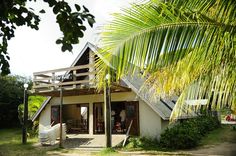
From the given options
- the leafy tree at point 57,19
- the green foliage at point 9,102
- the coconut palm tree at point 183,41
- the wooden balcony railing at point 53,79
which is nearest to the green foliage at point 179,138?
the wooden balcony railing at point 53,79

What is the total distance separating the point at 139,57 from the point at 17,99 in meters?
31.5

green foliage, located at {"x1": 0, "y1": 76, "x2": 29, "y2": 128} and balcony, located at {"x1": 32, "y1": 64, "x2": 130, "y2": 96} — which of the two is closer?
balcony, located at {"x1": 32, "y1": 64, "x2": 130, "y2": 96}

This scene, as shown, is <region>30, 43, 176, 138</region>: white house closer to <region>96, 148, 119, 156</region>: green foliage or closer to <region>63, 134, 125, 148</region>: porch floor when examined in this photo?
<region>63, 134, 125, 148</region>: porch floor

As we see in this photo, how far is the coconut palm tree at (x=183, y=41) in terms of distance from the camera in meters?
3.93

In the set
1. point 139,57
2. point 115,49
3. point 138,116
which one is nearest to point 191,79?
point 139,57

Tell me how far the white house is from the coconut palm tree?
12105 millimetres

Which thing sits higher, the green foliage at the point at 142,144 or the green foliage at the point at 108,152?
the green foliage at the point at 142,144

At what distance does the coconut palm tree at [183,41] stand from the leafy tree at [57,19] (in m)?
0.62

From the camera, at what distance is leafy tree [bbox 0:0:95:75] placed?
3570 millimetres

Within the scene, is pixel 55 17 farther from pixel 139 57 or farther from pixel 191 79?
pixel 191 79

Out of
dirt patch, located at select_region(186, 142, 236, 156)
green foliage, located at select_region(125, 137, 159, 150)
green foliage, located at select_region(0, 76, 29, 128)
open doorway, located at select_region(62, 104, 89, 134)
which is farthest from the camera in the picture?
green foliage, located at select_region(0, 76, 29, 128)

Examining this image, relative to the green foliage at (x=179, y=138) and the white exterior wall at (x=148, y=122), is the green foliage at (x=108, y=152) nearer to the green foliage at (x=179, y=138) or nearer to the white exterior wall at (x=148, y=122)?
the green foliage at (x=179, y=138)

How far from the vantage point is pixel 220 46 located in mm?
3887

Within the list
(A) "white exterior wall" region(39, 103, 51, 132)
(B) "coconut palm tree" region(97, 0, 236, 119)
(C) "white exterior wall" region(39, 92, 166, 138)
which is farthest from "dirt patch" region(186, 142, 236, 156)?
(A) "white exterior wall" region(39, 103, 51, 132)
